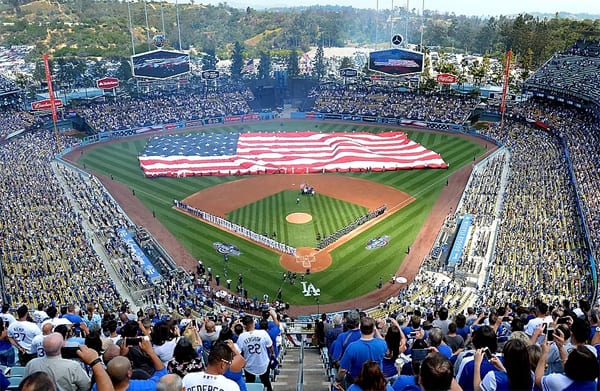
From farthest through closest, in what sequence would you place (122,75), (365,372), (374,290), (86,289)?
(122,75), (374,290), (86,289), (365,372)

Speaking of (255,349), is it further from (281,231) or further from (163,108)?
(163,108)

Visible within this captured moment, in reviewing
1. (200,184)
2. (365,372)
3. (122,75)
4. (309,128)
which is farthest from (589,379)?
(122,75)

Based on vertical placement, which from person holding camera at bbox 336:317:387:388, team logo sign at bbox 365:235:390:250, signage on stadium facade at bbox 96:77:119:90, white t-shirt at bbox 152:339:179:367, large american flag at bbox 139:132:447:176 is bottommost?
team logo sign at bbox 365:235:390:250

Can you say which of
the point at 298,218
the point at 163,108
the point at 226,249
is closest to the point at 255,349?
the point at 226,249

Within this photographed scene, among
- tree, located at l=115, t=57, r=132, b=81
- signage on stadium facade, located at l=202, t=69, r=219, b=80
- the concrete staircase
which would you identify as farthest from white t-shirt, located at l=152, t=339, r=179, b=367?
tree, located at l=115, t=57, r=132, b=81

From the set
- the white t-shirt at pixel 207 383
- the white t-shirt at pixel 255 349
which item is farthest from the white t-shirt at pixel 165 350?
the white t-shirt at pixel 207 383

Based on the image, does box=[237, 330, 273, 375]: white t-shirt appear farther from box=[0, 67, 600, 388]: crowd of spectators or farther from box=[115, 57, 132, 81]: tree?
box=[115, 57, 132, 81]: tree

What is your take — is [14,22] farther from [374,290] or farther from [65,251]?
[374,290]
